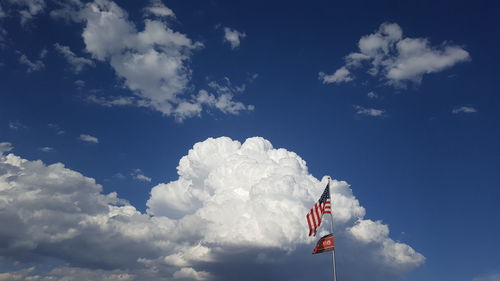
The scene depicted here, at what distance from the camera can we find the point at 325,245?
49.1m

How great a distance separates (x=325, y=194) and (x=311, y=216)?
317cm

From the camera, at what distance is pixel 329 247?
48625 millimetres

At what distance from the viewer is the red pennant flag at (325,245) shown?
4856cm

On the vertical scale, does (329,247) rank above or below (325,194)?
below

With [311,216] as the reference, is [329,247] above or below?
below

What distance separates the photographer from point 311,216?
51.3 metres

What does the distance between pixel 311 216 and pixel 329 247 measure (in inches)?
173

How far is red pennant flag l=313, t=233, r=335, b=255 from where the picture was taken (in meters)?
48.6

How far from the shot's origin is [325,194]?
5081 centimetres
